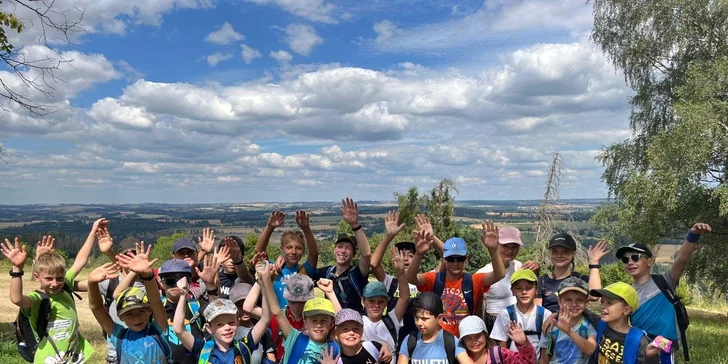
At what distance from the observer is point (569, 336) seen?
4289 mm

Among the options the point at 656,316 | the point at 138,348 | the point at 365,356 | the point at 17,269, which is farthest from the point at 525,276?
the point at 17,269

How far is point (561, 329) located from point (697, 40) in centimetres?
1729

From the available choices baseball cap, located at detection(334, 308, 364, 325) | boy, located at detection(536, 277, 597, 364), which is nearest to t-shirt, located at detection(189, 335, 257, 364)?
baseball cap, located at detection(334, 308, 364, 325)

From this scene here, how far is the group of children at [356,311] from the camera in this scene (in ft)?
14.4

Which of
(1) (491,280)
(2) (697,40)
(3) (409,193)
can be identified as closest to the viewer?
(1) (491,280)

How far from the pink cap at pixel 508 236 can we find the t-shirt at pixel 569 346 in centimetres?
134

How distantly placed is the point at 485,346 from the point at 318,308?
58.2 inches

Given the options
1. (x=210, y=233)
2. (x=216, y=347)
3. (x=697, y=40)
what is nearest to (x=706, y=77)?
(x=697, y=40)

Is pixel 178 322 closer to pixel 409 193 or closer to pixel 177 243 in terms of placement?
pixel 177 243

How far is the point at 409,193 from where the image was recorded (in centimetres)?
2806

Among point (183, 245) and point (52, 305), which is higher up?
point (183, 245)

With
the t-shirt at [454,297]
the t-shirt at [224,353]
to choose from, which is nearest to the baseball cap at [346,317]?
the t-shirt at [224,353]

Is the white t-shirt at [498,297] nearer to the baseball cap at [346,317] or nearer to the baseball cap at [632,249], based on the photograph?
the baseball cap at [632,249]

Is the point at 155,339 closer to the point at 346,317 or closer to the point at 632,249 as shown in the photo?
the point at 346,317
